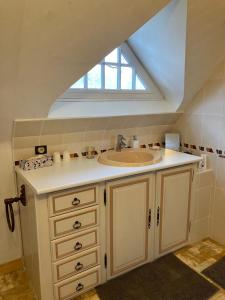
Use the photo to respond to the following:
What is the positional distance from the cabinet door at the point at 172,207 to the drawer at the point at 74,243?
22.0 inches

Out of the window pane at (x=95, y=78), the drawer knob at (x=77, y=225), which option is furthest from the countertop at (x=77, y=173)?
the window pane at (x=95, y=78)

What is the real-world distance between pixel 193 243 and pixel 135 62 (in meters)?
1.72

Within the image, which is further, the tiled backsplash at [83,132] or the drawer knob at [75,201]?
the tiled backsplash at [83,132]

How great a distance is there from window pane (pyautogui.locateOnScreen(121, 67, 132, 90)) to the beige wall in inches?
24.4

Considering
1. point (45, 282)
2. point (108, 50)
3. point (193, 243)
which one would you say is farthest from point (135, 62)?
point (45, 282)

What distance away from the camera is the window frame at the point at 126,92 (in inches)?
78.5

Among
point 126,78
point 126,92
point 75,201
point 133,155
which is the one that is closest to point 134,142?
point 133,155

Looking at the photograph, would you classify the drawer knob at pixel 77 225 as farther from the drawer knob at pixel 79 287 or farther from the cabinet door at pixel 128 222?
the drawer knob at pixel 79 287

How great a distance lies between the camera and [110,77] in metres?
2.16

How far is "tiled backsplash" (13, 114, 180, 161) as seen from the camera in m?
1.81

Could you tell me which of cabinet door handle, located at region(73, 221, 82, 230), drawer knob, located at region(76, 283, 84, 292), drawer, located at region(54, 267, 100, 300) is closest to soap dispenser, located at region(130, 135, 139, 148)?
cabinet door handle, located at region(73, 221, 82, 230)

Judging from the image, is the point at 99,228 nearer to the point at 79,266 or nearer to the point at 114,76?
the point at 79,266

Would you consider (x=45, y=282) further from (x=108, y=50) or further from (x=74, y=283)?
(x=108, y=50)

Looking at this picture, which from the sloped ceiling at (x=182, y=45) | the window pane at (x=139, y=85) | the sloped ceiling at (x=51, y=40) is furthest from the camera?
the window pane at (x=139, y=85)
